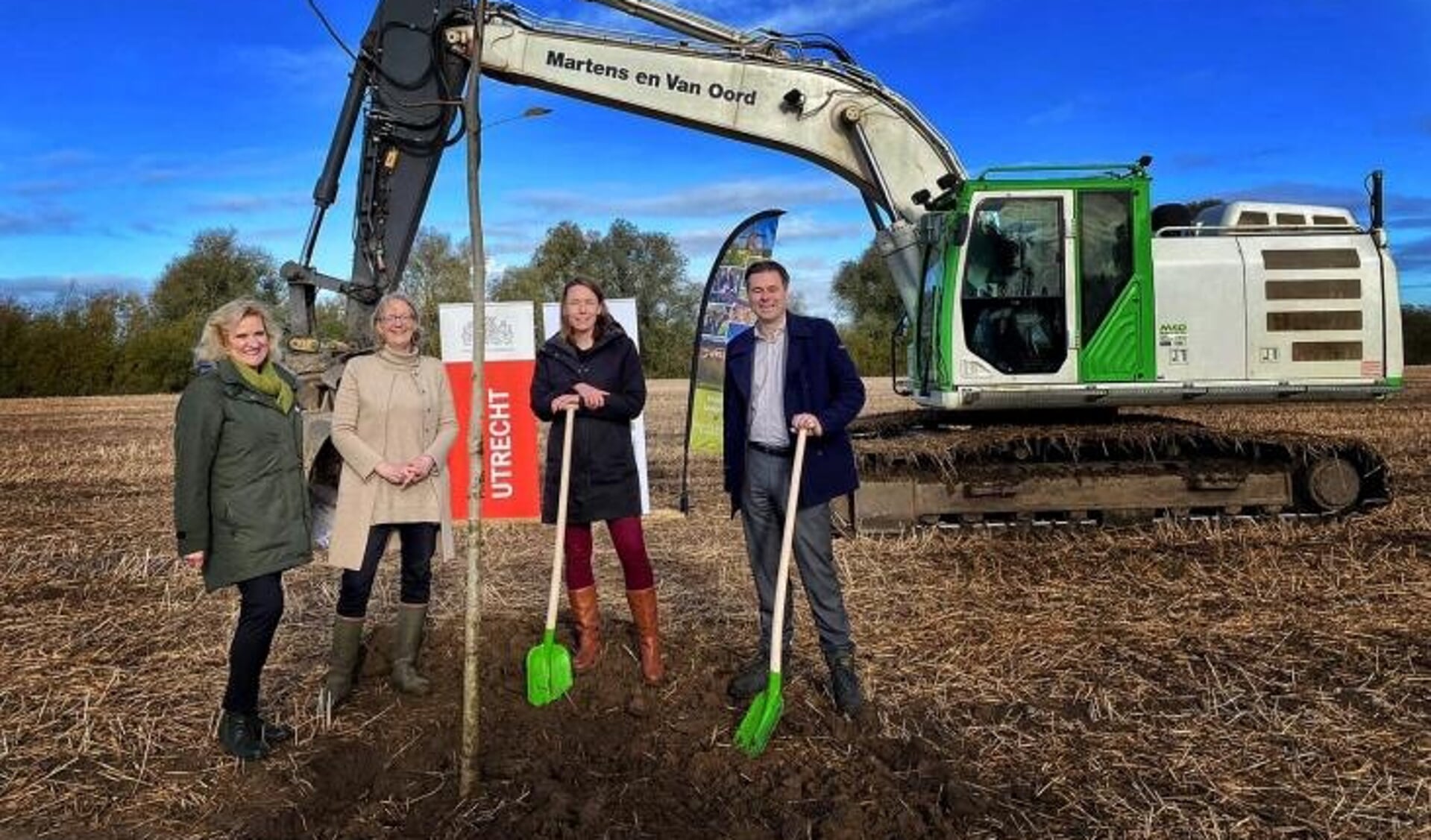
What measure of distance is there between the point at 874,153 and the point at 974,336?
2.07 metres

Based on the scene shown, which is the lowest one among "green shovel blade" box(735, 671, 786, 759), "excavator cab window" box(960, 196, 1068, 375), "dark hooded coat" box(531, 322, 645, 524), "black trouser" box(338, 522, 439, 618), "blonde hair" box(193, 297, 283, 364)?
"green shovel blade" box(735, 671, 786, 759)

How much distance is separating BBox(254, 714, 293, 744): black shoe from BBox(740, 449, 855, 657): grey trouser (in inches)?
82.8

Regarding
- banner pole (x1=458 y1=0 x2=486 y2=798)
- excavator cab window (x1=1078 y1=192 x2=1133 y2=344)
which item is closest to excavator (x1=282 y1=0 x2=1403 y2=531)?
excavator cab window (x1=1078 y1=192 x2=1133 y2=344)

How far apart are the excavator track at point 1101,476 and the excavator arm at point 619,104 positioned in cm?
174

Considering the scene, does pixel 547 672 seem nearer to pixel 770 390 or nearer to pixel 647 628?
pixel 647 628

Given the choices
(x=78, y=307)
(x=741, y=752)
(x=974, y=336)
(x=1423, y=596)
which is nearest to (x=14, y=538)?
(x=741, y=752)

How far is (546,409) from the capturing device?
471 centimetres

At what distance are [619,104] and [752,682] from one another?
6.31 m

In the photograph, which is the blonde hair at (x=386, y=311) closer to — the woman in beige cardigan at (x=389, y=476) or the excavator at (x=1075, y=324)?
the woman in beige cardigan at (x=389, y=476)

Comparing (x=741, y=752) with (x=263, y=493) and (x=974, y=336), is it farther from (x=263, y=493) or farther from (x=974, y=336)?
(x=974, y=336)

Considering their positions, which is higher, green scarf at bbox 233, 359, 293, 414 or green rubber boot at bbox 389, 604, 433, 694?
green scarf at bbox 233, 359, 293, 414

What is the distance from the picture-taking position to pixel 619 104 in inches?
369

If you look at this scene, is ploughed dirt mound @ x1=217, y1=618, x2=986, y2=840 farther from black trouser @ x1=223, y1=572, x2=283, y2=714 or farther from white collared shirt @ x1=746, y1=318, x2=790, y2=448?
white collared shirt @ x1=746, y1=318, x2=790, y2=448

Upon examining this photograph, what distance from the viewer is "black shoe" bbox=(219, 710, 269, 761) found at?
418 centimetres
